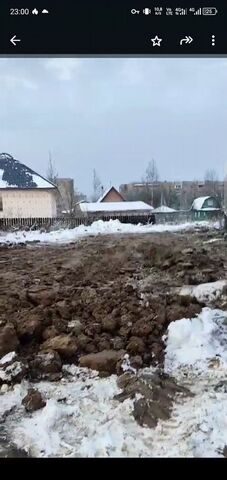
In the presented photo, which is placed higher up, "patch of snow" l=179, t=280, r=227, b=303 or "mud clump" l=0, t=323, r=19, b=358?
"patch of snow" l=179, t=280, r=227, b=303

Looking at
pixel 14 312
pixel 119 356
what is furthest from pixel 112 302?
pixel 14 312

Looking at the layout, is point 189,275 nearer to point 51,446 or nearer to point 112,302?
point 112,302

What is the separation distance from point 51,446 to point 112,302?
1.21 feet

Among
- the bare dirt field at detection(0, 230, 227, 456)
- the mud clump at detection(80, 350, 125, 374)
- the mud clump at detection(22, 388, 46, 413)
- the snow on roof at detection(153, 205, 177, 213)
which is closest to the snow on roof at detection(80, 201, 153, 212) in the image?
the snow on roof at detection(153, 205, 177, 213)

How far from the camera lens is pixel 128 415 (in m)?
0.77

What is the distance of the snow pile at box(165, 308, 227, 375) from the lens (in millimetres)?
898

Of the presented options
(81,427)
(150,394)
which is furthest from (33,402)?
(150,394)

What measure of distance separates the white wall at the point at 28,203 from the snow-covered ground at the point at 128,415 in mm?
404
